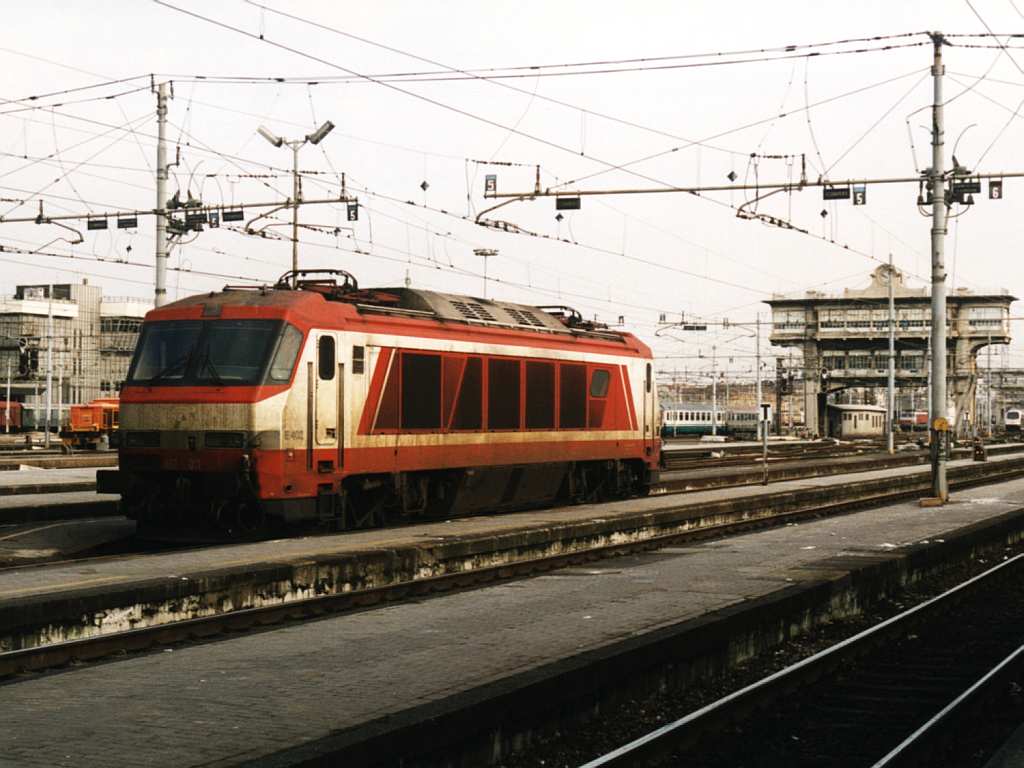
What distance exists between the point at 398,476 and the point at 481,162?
44.3 ft

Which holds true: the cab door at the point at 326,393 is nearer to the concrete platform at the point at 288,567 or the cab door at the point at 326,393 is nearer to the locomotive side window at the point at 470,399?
the concrete platform at the point at 288,567

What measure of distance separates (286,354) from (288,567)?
4401 millimetres

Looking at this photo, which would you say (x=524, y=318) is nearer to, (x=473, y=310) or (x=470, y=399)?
(x=473, y=310)

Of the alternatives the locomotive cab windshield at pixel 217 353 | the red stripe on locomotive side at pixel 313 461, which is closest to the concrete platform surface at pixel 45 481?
the locomotive cab windshield at pixel 217 353

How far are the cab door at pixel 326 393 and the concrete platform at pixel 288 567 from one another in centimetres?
147

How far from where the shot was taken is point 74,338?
11925cm

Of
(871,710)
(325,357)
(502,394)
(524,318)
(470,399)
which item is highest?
(524,318)

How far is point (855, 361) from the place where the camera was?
117 metres

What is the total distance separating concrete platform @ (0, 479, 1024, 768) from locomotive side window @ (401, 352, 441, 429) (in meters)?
4.62

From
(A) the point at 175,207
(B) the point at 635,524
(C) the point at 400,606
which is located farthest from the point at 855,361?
(C) the point at 400,606

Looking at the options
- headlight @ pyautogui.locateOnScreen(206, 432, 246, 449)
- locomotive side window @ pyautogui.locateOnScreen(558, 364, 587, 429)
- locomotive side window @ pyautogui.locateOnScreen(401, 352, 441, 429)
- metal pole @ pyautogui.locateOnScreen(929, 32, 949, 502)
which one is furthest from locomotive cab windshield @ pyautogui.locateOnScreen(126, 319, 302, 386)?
metal pole @ pyautogui.locateOnScreen(929, 32, 949, 502)

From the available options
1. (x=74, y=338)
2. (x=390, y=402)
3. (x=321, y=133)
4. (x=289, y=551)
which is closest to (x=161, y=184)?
(x=321, y=133)

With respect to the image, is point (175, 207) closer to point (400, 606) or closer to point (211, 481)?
point (211, 481)

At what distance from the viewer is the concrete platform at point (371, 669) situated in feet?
24.6
